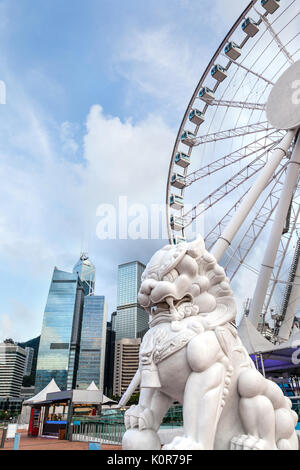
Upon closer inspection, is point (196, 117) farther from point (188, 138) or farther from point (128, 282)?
point (128, 282)

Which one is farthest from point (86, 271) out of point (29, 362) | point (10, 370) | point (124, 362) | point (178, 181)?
point (178, 181)

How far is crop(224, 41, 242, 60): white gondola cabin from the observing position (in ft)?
46.8

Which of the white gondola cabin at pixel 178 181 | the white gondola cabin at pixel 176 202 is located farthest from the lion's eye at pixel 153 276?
the white gondola cabin at pixel 178 181

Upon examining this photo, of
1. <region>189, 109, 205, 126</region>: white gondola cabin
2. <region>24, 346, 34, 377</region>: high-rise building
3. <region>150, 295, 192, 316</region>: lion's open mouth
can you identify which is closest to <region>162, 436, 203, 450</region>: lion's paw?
<region>150, 295, 192, 316</region>: lion's open mouth

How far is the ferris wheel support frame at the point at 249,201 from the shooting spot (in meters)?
10.6

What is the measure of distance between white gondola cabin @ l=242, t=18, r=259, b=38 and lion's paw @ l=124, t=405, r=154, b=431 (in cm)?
1514

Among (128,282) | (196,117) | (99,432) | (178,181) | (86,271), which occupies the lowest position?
(99,432)

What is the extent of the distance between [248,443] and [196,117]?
14790mm

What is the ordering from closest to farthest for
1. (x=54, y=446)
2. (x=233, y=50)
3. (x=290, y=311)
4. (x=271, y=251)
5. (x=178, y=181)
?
(x=54, y=446)
(x=271, y=251)
(x=233, y=50)
(x=290, y=311)
(x=178, y=181)

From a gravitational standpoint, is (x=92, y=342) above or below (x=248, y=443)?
above

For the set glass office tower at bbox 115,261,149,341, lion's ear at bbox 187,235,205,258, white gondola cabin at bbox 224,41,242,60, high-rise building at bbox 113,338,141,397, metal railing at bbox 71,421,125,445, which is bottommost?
metal railing at bbox 71,421,125,445

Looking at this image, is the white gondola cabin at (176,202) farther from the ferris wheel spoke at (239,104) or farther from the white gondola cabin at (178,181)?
the ferris wheel spoke at (239,104)

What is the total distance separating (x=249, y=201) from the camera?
431 inches

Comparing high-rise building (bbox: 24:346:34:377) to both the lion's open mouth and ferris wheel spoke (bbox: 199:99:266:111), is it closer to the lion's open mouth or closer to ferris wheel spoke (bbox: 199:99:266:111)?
ferris wheel spoke (bbox: 199:99:266:111)
